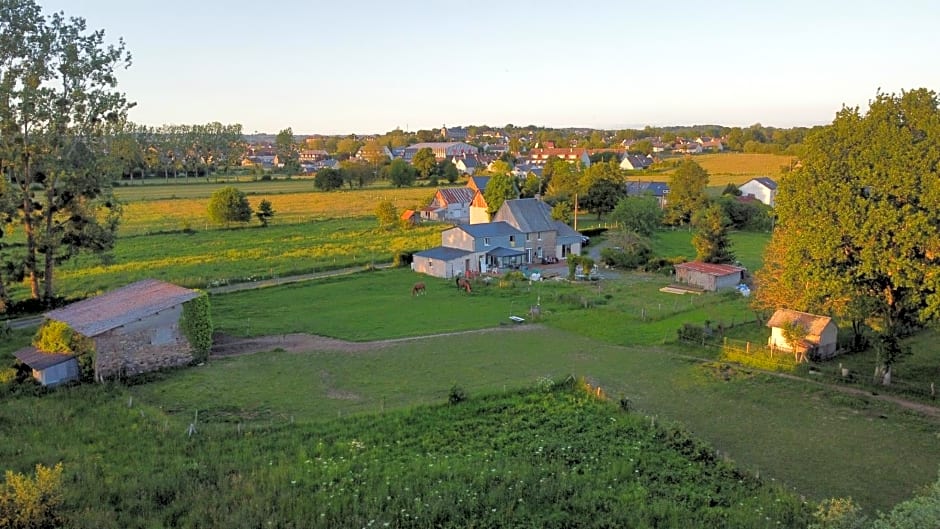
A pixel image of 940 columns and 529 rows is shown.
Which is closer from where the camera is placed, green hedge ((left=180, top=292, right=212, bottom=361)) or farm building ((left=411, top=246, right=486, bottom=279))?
green hedge ((left=180, top=292, right=212, bottom=361))

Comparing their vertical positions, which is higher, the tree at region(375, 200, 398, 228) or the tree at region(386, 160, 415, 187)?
the tree at region(386, 160, 415, 187)

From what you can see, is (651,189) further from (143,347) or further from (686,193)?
(143,347)

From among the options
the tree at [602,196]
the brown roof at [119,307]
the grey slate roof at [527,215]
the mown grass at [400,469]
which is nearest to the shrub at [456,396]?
the mown grass at [400,469]

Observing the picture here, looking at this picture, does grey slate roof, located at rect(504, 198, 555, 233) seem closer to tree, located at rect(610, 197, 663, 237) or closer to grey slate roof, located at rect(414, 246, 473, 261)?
grey slate roof, located at rect(414, 246, 473, 261)

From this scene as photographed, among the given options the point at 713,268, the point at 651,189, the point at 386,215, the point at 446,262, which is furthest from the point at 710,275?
the point at 651,189

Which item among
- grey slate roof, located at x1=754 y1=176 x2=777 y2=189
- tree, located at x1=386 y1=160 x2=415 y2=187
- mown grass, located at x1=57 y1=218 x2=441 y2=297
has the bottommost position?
mown grass, located at x1=57 y1=218 x2=441 y2=297

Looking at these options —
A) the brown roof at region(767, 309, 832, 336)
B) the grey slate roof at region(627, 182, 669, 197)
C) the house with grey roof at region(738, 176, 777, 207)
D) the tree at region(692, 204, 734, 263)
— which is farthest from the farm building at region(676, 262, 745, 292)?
the house with grey roof at region(738, 176, 777, 207)

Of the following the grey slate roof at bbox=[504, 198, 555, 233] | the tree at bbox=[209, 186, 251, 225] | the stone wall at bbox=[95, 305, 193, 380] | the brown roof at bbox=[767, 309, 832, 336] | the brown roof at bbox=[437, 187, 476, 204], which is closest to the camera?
the stone wall at bbox=[95, 305, 193, 380]

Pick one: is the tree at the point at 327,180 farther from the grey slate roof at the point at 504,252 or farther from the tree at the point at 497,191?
the grey slate roof at the point at 504,252
